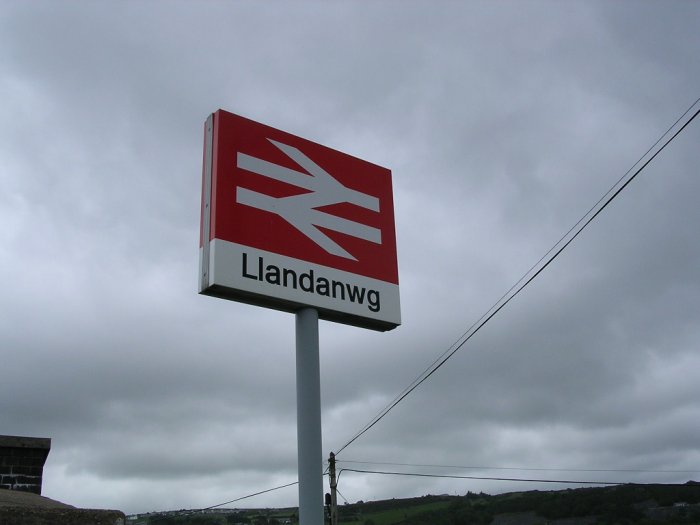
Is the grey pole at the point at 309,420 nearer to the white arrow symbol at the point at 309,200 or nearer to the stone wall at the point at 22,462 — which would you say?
the white arrow symbol at the point at 309,200

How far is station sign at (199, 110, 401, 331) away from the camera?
4.25 m

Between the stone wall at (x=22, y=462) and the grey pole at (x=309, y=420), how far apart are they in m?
6.95

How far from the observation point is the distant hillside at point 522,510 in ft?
88.2

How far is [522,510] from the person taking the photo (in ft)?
148

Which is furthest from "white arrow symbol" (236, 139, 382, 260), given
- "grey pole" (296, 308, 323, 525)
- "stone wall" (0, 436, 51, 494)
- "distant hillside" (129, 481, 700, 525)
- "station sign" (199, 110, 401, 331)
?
"distant hillside" (129, 481, 700, 525)

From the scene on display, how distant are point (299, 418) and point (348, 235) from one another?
125 cm

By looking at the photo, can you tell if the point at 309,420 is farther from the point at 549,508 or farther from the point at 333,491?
the point at 549,508

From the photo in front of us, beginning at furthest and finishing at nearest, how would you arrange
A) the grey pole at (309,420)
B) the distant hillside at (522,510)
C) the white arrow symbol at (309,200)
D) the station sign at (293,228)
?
the distant hillside at (522,510)
the white arrow symbol at (309,200)
the station sign at (293,228)
the grey pole at (309,420)

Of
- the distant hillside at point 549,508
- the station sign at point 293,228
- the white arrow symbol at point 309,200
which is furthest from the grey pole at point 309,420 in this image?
the distant hillside at point 549,508

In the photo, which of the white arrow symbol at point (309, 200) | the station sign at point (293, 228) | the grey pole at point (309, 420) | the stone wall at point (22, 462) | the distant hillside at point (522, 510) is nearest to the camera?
the grey pole at point (309, 420)

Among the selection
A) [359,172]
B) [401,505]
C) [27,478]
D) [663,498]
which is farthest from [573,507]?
[359,172]

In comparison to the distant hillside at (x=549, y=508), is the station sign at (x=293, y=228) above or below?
above

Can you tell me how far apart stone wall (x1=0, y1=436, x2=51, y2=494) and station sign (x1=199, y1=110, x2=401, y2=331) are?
6.96 meters

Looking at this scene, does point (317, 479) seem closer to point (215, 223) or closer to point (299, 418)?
point (299, 418)
